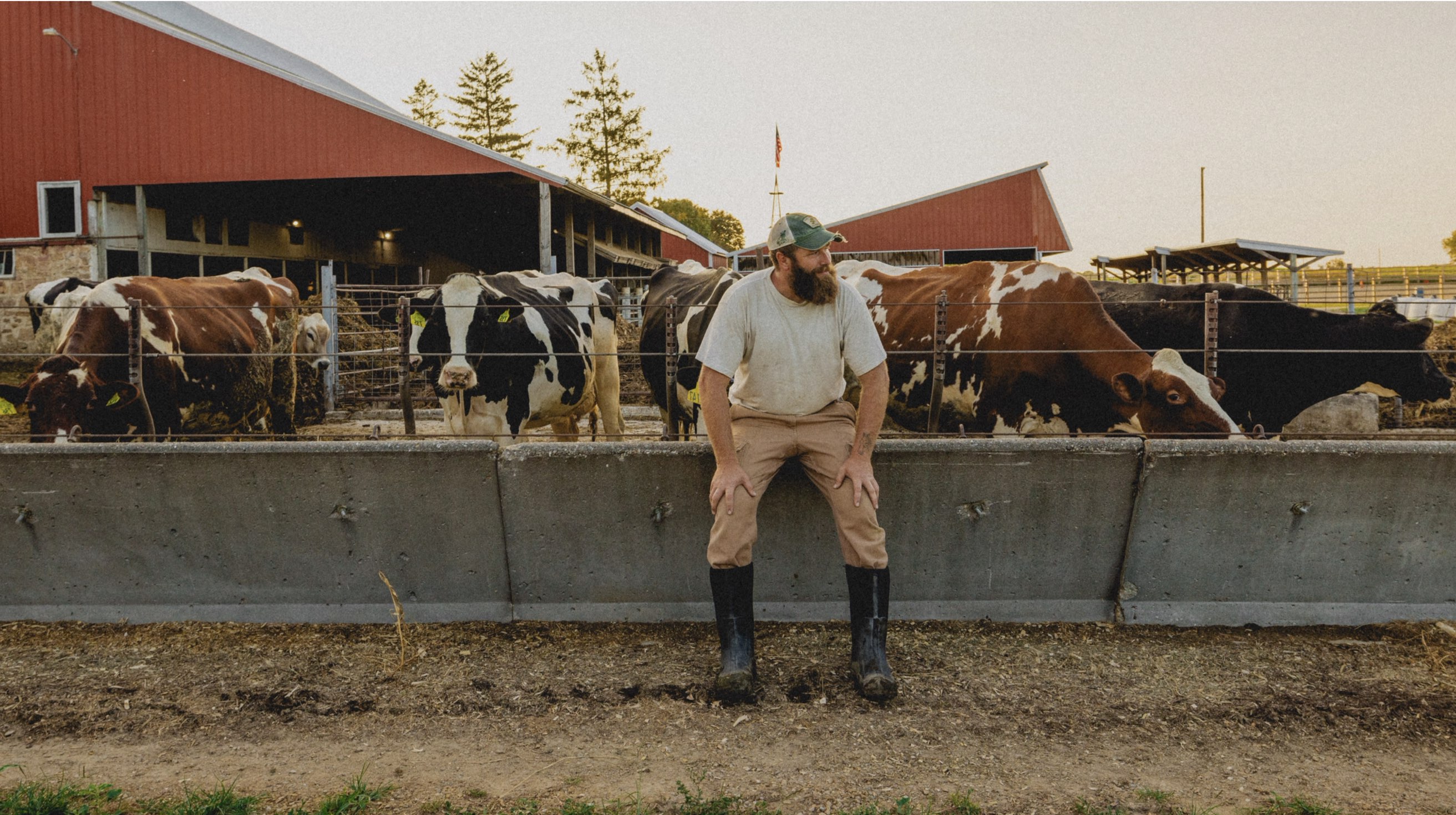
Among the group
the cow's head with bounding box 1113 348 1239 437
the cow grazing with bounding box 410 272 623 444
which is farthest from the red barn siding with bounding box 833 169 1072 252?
the cow's head with bounding box 1113 348 1239 437

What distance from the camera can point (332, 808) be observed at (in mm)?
3053

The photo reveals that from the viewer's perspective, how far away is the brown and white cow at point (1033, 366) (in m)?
6.14

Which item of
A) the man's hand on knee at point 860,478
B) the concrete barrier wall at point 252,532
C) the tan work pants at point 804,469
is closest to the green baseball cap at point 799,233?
the tan work pants at point 804,469

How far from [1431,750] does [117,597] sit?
573cm

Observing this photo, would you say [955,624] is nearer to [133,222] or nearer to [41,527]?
[41,527]

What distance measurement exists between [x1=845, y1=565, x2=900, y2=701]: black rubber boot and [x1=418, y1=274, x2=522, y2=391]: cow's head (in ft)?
12.7

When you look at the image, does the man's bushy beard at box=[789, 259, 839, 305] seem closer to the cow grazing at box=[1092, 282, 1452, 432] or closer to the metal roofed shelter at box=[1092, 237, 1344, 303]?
the cow grazing at box=[1092, 282, 1452, 432]

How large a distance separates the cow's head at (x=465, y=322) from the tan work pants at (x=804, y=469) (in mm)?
3357

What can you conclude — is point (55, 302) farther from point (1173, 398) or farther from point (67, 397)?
point (1173, 398)

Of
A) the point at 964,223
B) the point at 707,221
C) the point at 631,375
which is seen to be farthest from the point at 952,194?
the point at 707,221

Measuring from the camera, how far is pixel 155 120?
67.4ft

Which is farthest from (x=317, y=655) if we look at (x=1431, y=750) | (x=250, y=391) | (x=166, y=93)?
(x=166, y=93)

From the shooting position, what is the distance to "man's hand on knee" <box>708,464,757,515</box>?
4.03m

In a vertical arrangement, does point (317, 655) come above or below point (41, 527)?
below
